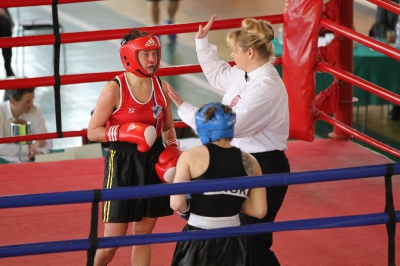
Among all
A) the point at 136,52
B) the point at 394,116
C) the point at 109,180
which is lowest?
the point at 394,116

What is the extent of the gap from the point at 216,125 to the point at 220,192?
0.25 m

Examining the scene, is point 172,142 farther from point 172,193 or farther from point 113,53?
point 113,53

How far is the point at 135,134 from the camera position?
122 inches

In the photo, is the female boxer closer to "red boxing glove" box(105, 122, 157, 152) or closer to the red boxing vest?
"red boxing glove" box(105, 122, 157, 152)

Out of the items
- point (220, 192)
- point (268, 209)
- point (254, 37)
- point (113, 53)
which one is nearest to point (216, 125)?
point (220, 192)

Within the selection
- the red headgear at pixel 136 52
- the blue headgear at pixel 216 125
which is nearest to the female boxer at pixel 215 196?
the blue headgear at pixel 216 125

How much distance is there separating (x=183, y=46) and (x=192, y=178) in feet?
28.0

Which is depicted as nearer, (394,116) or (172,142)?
(172,142)

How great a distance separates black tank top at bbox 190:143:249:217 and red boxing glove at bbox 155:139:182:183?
0.36 meters

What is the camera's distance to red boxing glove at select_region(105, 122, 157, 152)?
10.2 ft

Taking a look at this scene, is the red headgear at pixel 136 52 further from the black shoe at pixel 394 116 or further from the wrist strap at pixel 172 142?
the black shoe at pixel 394 116

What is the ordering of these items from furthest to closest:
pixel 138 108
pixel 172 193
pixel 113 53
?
pixel 113 53
pixel 138 108
pixel 172 193

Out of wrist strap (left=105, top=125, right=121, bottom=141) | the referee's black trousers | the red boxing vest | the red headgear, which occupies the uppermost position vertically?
the red headgear

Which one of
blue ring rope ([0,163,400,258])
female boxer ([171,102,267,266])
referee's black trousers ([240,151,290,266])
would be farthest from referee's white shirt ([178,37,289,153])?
blue ring rope ([0,163,400,258])
